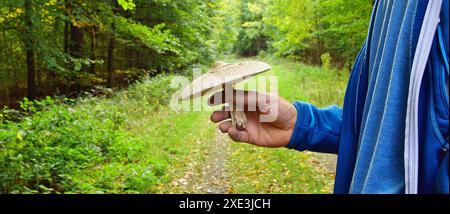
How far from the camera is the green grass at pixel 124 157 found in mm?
4328

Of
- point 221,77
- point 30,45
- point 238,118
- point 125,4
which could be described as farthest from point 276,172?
point 30,45

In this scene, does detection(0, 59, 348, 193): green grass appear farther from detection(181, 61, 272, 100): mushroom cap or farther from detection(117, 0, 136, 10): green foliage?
detection(181, 61, 272, 100): mushroom cap

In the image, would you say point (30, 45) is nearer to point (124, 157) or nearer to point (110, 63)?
point (110, 63)

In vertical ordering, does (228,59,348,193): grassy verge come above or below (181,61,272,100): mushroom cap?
below

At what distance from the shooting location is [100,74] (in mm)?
12570

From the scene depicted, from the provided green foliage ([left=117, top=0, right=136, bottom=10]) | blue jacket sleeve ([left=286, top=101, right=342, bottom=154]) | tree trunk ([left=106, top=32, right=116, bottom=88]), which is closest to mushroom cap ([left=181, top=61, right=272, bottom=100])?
blue jacket sleeve ([left=286, top=101, right=342, bottom=154])

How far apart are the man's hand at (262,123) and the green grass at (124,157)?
2774 millimetres

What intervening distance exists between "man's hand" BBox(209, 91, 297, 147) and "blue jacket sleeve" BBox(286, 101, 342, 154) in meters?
0.04

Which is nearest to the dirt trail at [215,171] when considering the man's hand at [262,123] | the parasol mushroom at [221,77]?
the man's hand at [262,123]

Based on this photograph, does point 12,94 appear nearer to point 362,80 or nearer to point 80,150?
point 80,150

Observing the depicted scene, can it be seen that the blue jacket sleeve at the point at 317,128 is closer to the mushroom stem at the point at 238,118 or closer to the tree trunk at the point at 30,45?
the mushroom stem at the point at 238,118

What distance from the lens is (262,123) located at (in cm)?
148

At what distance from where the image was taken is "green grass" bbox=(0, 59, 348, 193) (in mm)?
4328
